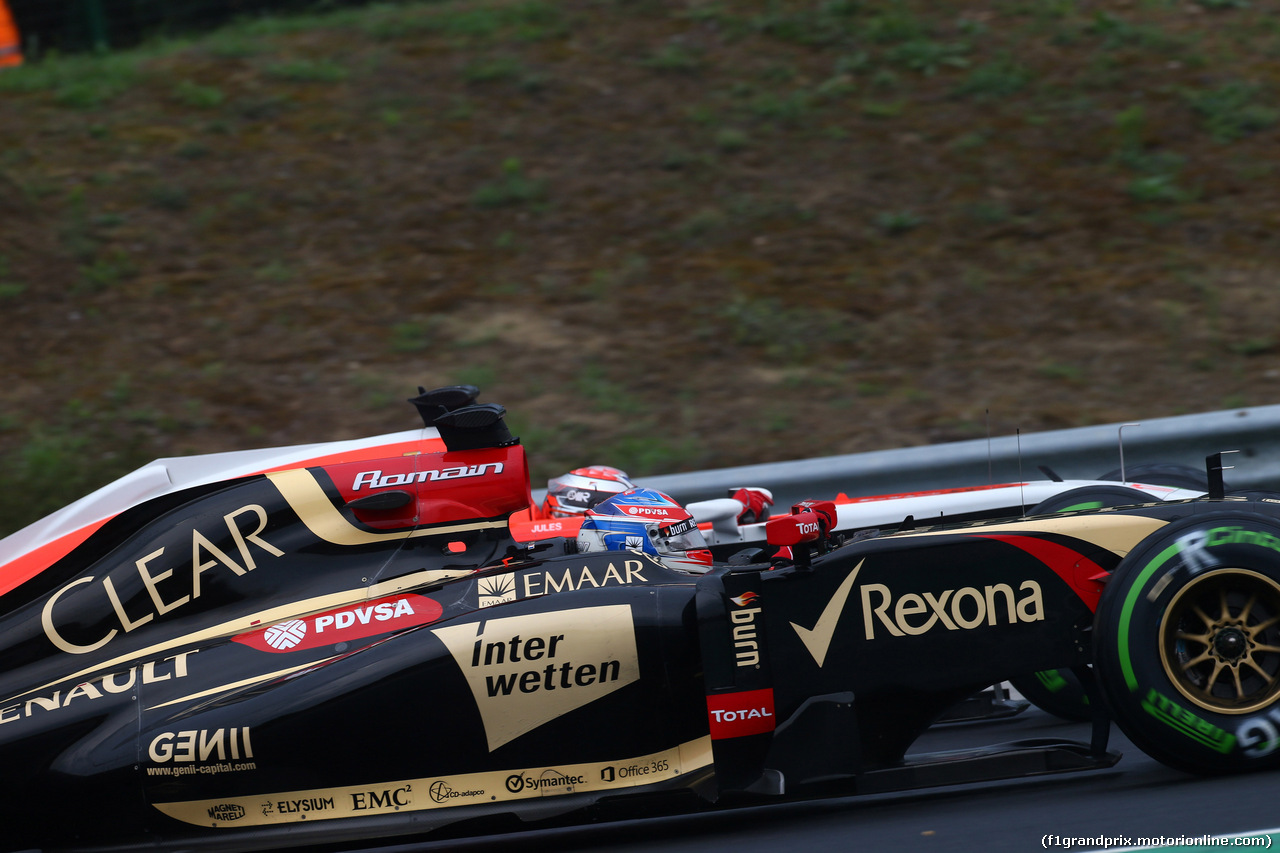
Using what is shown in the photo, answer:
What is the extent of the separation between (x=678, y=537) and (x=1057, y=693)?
5.18 feet

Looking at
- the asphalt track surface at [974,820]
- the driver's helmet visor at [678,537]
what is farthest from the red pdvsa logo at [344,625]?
the driver's helmet visor at [678,537]

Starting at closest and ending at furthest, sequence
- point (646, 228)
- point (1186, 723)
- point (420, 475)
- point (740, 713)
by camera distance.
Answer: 1. point (1186, 723)
2. point (740, 713)
3. point (420, 475)
4. point (646, 228)

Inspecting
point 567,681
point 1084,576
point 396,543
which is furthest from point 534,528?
point 1084,576

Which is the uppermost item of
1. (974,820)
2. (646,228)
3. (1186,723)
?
(646,228)

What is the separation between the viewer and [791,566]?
3.92 meters

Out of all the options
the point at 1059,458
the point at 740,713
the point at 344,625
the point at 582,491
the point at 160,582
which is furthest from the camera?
the point at 1059,458

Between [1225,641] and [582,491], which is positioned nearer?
[1225,641]

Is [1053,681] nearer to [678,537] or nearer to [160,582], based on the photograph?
[678,537]

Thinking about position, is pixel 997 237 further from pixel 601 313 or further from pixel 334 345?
pixel 334 345

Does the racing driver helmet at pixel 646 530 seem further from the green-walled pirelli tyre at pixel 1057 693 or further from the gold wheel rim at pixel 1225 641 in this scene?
the gold wheel rim at pixel 1225 641

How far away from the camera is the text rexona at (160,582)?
4352mm

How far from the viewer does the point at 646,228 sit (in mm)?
10250

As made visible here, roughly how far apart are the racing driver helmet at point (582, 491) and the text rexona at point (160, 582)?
1.13m

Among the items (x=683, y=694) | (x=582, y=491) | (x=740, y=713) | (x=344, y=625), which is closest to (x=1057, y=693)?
(x=740, y=713)
